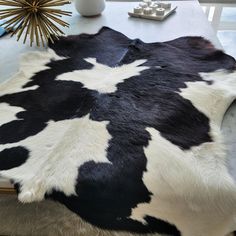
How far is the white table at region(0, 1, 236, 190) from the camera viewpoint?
1.05 meters

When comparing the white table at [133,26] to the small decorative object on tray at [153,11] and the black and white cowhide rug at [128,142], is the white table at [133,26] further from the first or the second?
the black and white cowhide rug at [128,142]

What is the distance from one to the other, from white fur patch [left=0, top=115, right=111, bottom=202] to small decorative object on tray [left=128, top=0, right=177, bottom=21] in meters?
0.84

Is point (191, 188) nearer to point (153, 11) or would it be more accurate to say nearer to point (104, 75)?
point (104, 75)

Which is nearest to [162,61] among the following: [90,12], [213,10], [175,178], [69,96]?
[69,96]

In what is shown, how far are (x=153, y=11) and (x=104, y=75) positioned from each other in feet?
2.10

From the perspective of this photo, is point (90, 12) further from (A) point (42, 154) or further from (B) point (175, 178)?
(B) point (175, 178)

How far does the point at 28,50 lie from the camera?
1072 millimetres

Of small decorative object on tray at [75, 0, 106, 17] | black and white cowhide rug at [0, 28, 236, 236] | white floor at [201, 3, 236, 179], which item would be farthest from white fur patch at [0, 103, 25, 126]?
white floor at [201, 3, 236, 179]

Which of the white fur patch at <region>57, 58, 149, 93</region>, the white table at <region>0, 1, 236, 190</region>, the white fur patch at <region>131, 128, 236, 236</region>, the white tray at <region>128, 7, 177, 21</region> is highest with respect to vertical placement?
the white tray at <region>128, 7, 177, 21</region>

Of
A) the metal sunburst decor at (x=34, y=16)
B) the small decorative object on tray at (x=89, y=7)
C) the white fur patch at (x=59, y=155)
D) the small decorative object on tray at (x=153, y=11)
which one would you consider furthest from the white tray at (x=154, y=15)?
the white fur patch at (x=59, y=155)

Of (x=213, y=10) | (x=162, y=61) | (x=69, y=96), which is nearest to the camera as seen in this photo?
(x=69, y=96)

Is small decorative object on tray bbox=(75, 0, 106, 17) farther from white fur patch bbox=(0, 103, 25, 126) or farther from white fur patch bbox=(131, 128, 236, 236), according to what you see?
white fur patch bbox=(131, 128, 236, 236)

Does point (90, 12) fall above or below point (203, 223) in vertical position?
above

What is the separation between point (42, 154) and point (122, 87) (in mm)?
322
